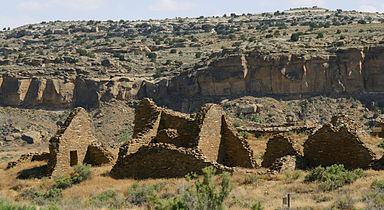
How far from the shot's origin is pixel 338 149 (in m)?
16.6

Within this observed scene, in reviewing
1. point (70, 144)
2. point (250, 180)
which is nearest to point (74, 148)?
point (70, 144)

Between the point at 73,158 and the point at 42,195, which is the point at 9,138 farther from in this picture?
the point at 42,195

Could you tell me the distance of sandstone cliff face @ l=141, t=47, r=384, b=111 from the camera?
6425 centimetres

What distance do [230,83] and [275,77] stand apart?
6.53 meters

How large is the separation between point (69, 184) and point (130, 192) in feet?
12.4

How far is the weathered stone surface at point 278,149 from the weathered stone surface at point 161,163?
3.04 metres

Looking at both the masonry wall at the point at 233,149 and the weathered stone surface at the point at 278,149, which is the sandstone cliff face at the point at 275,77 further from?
the weathered stone surface at the point at 278,149

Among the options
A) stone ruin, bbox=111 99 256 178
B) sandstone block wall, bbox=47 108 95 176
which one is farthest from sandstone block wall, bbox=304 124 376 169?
sandstone block wall, bbox=47 108 95 176

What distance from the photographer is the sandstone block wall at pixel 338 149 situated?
52.7 feet

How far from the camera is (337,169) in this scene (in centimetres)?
1466

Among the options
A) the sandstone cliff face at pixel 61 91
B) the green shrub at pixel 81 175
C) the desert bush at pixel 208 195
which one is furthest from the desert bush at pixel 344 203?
the sandstone cliff face at pixel 61 91

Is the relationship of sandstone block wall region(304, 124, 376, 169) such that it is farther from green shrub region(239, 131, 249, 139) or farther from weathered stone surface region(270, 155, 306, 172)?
green shrub region(239, 131, 249, 139)

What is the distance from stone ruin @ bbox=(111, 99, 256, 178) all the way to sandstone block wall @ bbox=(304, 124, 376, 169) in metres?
2.39

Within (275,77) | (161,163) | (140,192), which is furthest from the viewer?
(275,77)
